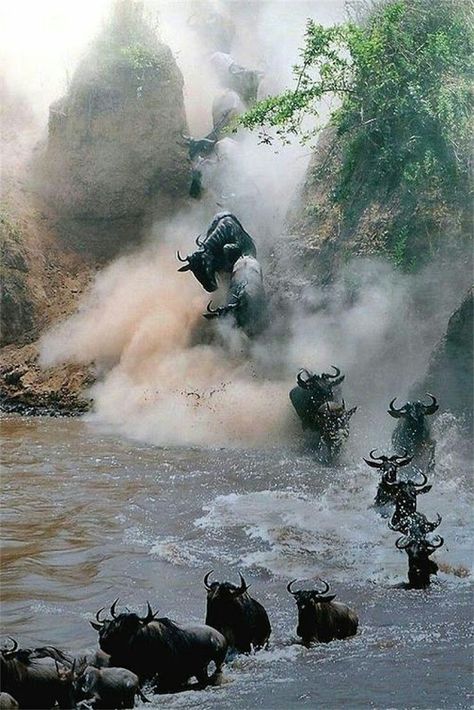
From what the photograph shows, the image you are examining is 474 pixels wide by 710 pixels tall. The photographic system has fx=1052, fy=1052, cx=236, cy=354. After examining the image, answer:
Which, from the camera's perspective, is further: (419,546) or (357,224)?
(357,224)

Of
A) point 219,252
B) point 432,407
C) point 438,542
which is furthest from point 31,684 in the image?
point 219,252

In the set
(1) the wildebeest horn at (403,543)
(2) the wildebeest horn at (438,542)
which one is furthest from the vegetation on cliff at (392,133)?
(1) the wildebeest horn at (403,543)

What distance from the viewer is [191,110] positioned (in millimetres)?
23359

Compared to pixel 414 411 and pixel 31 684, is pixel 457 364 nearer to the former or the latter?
pixel 414 411

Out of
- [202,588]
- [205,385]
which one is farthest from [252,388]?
[202,588]

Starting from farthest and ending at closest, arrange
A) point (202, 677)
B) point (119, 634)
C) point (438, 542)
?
1. point (438, 542)
2. point (202, 677)
3. point (119, 634)

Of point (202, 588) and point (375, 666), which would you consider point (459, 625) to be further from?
point (202, 588)

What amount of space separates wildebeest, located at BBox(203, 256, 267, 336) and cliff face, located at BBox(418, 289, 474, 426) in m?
4.09

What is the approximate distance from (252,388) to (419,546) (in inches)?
292

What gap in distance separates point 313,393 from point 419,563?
555cm

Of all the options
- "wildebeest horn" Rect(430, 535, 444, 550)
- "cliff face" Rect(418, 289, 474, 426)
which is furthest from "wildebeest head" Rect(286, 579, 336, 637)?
"cliff face" Rect(418, 289, 474, 426)

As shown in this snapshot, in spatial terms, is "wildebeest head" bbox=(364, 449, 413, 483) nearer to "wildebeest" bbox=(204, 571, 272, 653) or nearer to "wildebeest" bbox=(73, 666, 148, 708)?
"wildebeest" bbox=(204, 571, 272, 653)

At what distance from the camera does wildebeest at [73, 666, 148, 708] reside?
16.8ft

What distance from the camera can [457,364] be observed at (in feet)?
37.8
